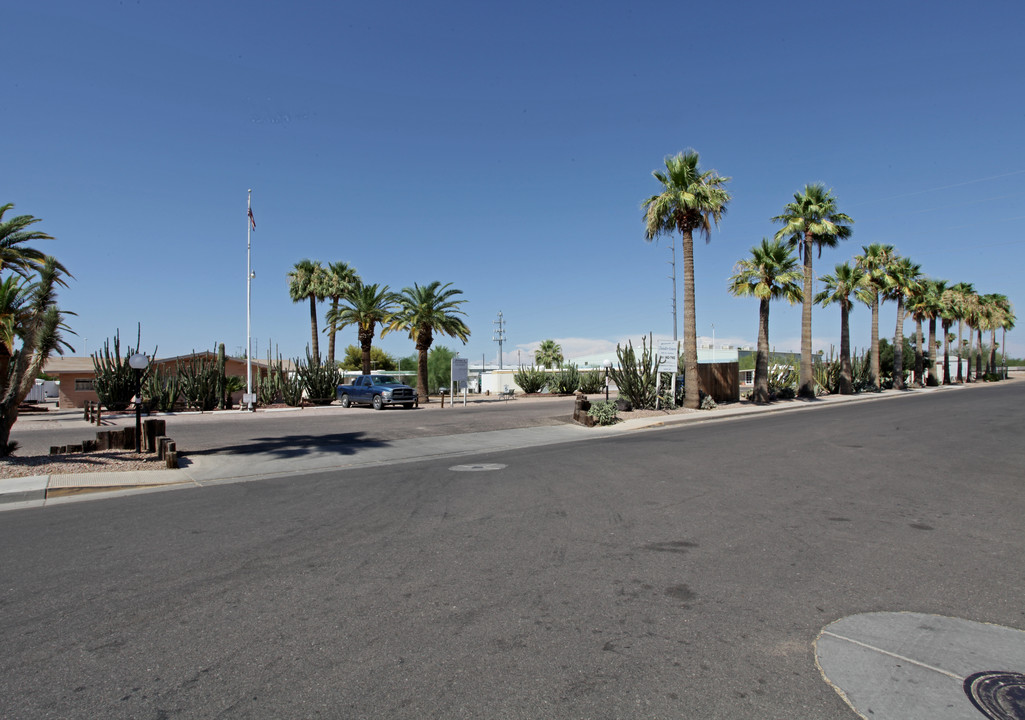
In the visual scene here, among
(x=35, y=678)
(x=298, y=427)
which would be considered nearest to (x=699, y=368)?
(x=298, y=427)

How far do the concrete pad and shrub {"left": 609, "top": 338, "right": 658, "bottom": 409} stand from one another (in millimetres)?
22469

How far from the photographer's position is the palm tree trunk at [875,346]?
4644 cm

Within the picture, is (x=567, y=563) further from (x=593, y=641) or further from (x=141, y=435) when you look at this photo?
(x=141, y=435)

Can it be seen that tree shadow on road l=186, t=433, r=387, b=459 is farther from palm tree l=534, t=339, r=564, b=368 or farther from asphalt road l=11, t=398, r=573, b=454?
palm tree l=534, t=339, r=564, b=368

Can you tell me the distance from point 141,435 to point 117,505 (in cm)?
662

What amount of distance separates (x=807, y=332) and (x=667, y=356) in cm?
1431

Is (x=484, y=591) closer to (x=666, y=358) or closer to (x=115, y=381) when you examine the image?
(x=666, y=358)

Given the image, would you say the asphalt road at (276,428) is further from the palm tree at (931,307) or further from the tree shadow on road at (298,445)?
the palm tree at (931,307)

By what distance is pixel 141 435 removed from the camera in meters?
14.6

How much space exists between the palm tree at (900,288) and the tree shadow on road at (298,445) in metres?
44.1

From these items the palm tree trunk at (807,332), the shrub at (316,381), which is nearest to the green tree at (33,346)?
the shrub at (316,381)

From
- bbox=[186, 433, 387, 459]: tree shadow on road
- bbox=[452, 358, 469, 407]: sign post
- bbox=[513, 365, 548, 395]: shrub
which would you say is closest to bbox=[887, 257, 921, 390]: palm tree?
bbox=[513, 365, 548, 395]: shrub

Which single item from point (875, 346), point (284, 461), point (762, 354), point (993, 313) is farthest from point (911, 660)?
point (993, 313)

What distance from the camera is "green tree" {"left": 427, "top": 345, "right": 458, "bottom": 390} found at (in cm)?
6366
